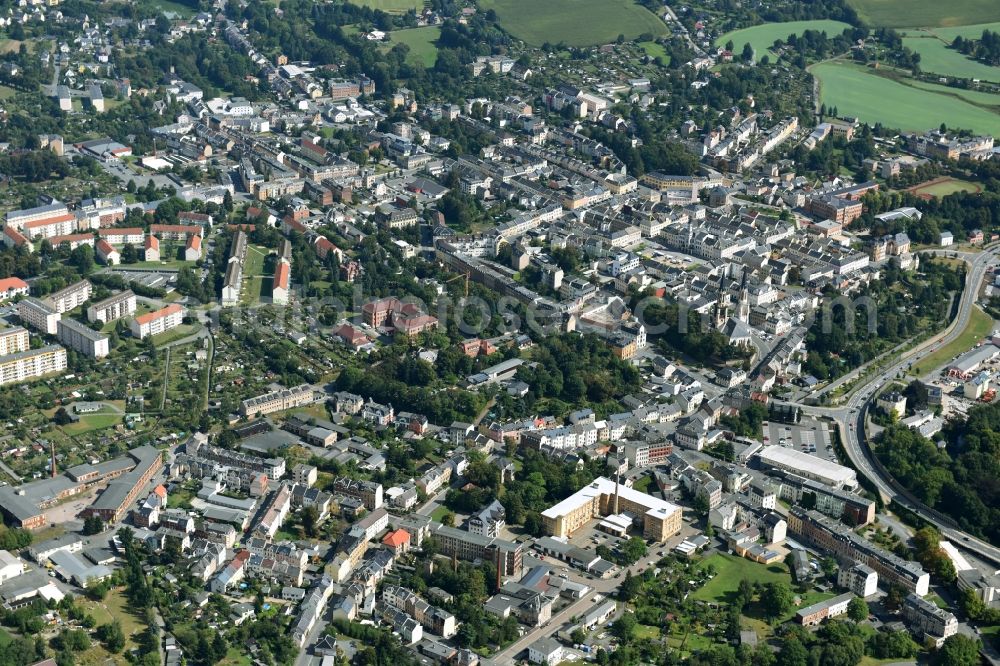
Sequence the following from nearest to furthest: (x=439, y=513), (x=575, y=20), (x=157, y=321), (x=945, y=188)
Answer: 1. (x=439, y=513)
2. (x=157, y=321)
3. (x=945, y=188)
4. (x=575, y=20)

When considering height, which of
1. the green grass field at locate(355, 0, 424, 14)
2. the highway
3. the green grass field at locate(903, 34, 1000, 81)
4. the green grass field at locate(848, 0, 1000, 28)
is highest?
the green grass field at locate(848, 0, 1000, 28)

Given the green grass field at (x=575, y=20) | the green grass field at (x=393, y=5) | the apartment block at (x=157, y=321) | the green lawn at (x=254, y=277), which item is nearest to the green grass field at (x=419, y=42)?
the green grass field at (x=393, y=5)

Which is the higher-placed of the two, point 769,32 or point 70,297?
point 769,32

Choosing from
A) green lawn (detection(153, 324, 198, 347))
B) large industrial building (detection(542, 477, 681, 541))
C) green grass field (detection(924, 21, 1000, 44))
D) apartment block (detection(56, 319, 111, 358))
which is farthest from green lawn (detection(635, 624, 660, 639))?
green grass field (detection(924, 21, 1000, 44))

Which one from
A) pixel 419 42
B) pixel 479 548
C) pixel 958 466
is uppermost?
pixel 419 42

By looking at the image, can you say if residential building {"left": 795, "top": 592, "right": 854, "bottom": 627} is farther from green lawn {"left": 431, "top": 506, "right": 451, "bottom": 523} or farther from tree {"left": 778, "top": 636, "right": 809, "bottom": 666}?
green lawn {"left": 431, "top": 506, "right": 451, "bottom": 523}

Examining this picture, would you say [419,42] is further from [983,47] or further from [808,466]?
[808,466]

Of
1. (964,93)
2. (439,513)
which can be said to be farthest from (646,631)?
(964,93)

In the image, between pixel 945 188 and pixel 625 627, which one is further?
pixel 945 188
